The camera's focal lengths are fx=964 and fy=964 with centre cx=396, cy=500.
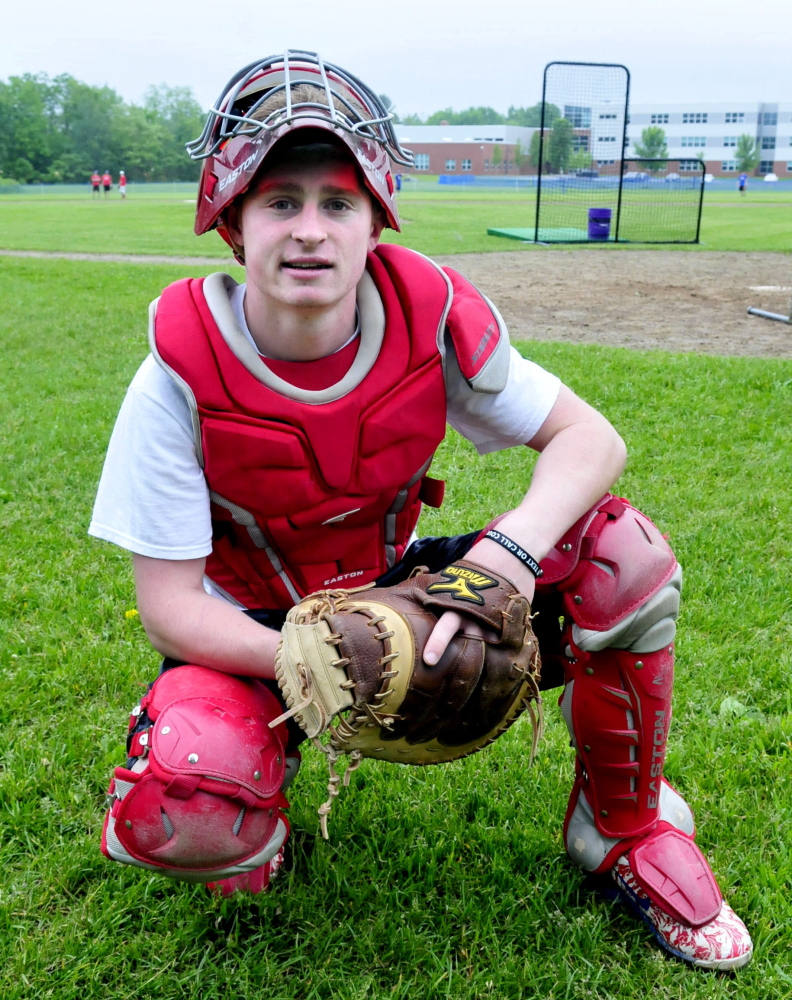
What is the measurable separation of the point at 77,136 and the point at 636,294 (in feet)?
314

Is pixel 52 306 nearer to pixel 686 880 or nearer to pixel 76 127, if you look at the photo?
pixel 686 880

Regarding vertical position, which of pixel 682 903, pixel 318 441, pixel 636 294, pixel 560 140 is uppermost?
pixel 560 140

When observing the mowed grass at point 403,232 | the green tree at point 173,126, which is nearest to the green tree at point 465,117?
the green tree at point 173,126

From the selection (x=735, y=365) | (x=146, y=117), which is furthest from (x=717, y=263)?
(x=146, y=117)

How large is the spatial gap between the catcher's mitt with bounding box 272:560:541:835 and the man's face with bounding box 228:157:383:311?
643 mm

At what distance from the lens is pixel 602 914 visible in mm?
2168

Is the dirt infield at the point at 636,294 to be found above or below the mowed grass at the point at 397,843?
above

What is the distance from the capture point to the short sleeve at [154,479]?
2035 millimetres

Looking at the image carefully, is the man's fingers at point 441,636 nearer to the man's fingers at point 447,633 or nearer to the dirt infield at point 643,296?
the man's fingers at point 447,633

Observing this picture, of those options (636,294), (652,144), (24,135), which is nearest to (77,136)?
(24,135)

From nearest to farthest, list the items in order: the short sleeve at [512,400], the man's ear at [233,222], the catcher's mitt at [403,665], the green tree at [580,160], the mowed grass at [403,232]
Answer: the catcher's mitt at [403,665], the man's ear at [233,222], the short sleeve at [512,400], the mowed grass at [403,232], the green tree at [580,160]

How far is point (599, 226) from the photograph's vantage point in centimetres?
1998

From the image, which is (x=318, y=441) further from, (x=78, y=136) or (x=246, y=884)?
(x=78, y=136)

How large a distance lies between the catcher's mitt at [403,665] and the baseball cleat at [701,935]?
22.9 inches
